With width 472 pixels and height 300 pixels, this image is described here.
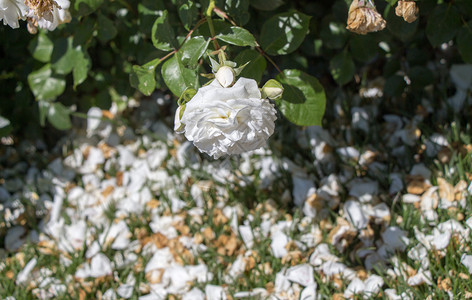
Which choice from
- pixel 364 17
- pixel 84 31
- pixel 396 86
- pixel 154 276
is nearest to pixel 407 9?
pixel 364 17

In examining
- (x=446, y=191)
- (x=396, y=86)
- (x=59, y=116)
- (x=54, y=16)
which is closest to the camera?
(x=54, y=16)

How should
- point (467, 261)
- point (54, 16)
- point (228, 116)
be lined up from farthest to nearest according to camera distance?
point (467, 261)
point (54, 16)
point (228, 116)

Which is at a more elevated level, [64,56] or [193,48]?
[193,48]

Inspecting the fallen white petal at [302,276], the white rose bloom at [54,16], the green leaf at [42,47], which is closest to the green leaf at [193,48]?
the white rose bloom at [54,16]

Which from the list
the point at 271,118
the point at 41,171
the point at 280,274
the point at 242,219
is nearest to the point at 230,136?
the point at 271,118

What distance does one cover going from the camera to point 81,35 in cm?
138

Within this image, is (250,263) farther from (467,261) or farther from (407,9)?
(407,9)

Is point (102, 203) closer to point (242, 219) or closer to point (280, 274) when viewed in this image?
point (242, 219)

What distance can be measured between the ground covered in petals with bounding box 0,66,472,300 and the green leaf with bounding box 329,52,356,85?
25 cm

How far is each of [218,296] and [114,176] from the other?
681mm

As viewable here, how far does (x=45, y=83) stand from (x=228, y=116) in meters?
0.96

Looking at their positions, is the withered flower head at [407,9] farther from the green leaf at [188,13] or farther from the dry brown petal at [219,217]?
the dry brown petal at [219,217]

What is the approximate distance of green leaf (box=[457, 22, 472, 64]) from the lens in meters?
1.38

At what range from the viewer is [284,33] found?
3.81 feet
